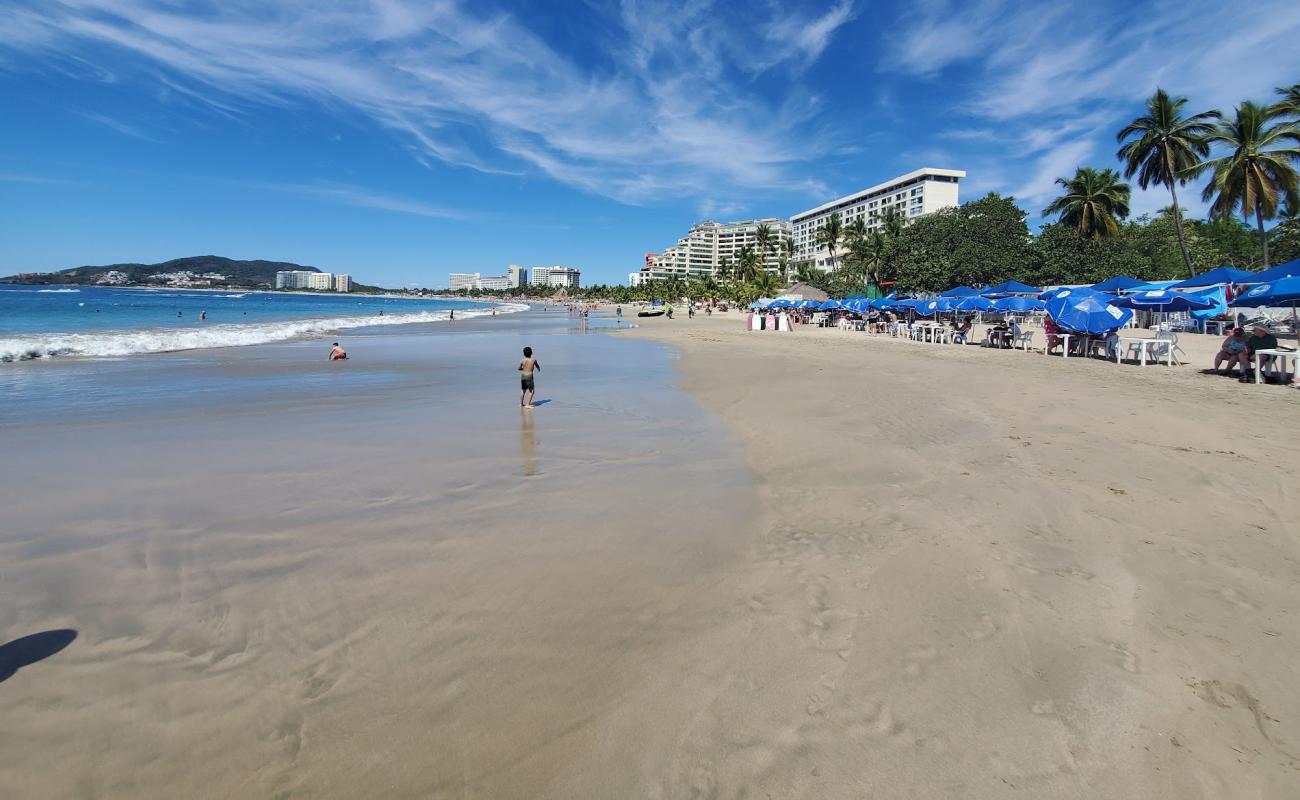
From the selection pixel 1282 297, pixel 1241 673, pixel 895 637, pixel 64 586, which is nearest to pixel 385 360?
pixel 64 586

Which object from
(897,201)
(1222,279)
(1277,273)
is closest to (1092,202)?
(1222,279)

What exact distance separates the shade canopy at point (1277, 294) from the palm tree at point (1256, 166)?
2115 centimetres

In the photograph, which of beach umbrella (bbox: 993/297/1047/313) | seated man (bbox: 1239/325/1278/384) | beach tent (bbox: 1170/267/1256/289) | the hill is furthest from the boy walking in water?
the hill

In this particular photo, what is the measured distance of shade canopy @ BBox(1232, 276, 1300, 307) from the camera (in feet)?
42.4

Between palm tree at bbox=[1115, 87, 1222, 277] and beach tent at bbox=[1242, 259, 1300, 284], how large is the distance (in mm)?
11621

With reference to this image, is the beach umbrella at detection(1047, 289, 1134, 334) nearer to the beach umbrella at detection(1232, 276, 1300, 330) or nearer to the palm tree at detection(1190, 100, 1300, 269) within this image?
the beach umbrella at detection(1232, 276, 1300, 330)

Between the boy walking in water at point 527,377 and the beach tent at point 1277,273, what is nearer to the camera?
the boy walking in water at point 527,377

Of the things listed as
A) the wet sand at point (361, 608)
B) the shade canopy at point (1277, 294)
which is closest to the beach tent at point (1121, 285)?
the shade canopy at point (1277, 294)

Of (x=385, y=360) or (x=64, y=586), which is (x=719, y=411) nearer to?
(x=64, y=586)

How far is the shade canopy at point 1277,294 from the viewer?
12.9 m

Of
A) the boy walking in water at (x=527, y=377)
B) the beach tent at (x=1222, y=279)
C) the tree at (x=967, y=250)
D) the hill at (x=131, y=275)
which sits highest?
the hill at (x=131, y=275)

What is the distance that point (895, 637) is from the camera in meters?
3.28

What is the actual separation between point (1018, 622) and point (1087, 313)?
18.3 meters

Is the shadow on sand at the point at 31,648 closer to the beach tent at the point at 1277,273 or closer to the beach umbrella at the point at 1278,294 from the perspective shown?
the beach umbrella at the point at 1278,294
